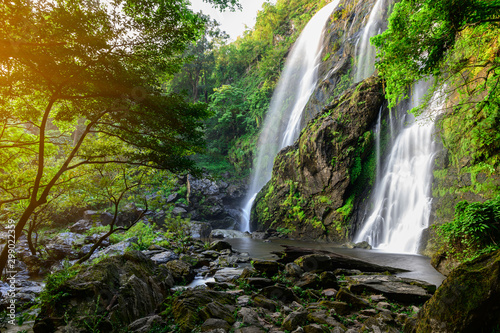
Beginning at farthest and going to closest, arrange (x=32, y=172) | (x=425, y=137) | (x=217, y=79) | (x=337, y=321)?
(x=217, y=79), (x=425, y=137), (x=32, y=172), (x=337, y=321)

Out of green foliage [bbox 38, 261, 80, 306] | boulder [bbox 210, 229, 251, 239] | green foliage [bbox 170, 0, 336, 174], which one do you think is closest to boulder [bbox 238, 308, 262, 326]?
green foliage [bbox 38, 261, 80, 306]

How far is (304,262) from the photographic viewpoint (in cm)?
682

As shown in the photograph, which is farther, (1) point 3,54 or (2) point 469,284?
(1) point 3,54

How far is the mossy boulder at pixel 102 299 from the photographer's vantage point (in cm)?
347

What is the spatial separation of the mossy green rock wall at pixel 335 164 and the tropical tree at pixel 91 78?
12.0 m

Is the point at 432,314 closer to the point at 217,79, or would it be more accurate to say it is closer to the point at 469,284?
the point at 469,284

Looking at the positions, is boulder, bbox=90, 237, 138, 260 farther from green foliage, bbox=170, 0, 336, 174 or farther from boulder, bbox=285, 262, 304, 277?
green foliage, bbox=170, 0, 336, 174

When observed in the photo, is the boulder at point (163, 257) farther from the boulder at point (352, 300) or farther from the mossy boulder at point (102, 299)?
the boulder at point (352, 300)

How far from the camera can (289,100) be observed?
93.5 feet

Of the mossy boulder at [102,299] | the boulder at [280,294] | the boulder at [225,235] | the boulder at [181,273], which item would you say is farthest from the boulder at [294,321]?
the boulder at [225,235]

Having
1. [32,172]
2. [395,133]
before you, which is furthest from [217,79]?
[32,172]

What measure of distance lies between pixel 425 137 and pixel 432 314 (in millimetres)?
13585

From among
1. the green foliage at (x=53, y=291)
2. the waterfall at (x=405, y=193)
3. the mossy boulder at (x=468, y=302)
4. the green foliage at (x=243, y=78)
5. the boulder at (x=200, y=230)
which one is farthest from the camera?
the green foliage at (x=243, y=78)

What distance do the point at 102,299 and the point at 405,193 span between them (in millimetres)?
14448
